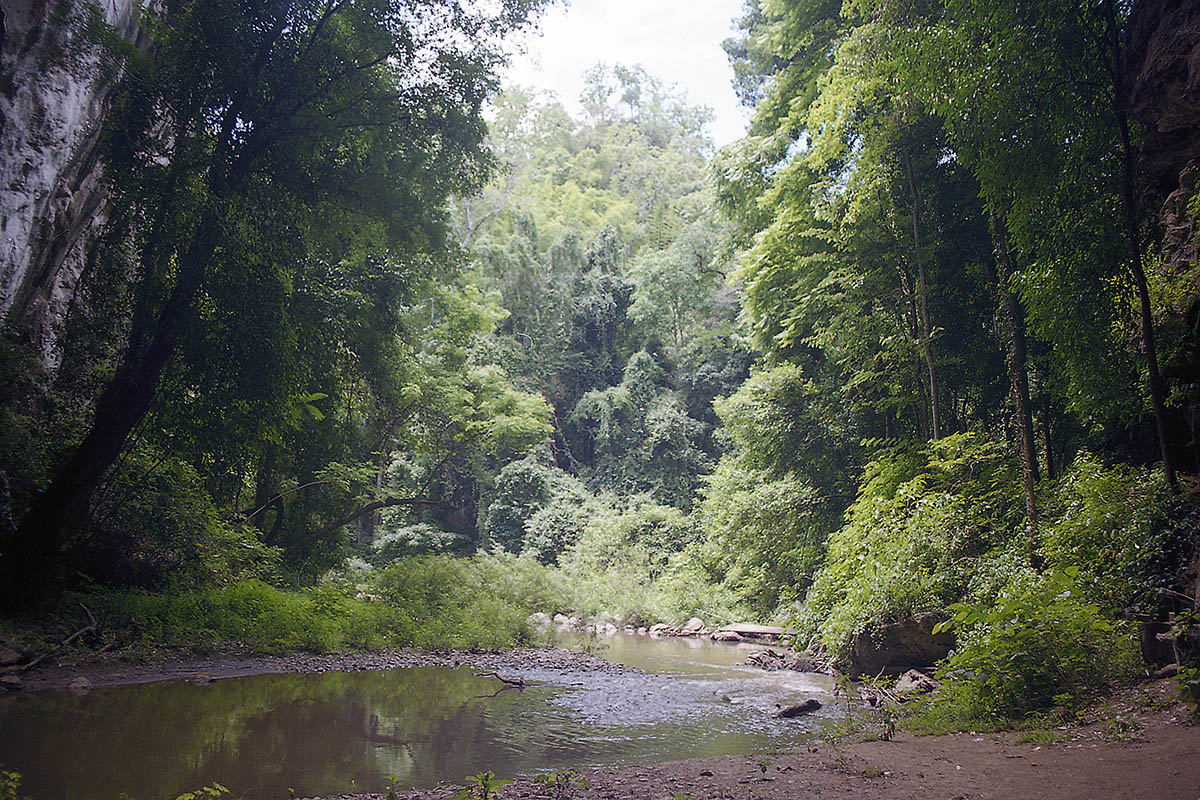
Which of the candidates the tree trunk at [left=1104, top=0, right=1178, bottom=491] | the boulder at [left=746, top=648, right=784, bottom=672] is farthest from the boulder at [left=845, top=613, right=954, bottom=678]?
the tree trunk at [left=1104, top=0, right=1178, bottom=491]

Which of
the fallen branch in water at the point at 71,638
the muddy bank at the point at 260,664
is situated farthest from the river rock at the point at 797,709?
the fallen branch in water at the point at 71,638

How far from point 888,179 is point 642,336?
67.5 ft

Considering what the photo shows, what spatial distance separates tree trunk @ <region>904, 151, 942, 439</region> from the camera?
1085cm

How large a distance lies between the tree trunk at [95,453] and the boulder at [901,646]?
990 centimetres

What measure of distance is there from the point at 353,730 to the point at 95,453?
482 cm

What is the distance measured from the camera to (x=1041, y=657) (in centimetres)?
581

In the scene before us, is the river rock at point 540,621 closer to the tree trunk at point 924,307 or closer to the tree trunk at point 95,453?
the tree trunk at point 95,453

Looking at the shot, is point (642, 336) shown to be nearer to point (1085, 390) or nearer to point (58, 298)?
point (58, 298)

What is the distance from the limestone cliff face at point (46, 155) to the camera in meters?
9.73

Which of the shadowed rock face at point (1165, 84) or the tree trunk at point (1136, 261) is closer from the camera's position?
the tree trunk at point (1136, 261)

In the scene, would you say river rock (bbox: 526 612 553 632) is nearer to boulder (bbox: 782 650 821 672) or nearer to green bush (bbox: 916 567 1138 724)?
boulder (bbox: 782 650 821 672)

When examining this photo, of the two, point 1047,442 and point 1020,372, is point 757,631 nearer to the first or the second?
point 1047,442

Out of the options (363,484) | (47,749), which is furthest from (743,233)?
(47,749)

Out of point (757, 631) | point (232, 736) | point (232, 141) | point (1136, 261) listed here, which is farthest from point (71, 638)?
point (757, 631)
